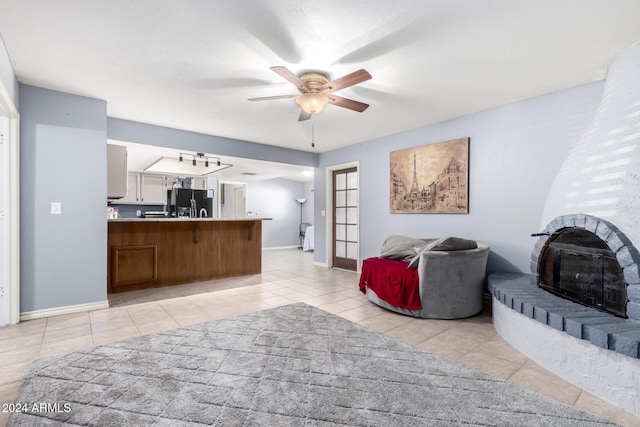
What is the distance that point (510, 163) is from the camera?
11.8 feet

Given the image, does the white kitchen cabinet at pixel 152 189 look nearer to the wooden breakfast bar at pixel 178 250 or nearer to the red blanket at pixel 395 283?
the wooden breakfast bar at pixel 178 250

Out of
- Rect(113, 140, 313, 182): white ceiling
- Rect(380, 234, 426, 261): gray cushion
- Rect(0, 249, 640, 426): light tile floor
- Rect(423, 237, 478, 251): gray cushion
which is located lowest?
Rect(0, 249, 640, 426): light tile floor

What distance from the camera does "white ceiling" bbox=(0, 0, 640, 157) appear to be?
1993 mm

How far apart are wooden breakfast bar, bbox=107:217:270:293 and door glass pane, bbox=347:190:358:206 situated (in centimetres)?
176

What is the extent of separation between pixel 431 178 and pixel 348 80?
7.88 ft

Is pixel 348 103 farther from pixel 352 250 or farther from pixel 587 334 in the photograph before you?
pixel 352 250

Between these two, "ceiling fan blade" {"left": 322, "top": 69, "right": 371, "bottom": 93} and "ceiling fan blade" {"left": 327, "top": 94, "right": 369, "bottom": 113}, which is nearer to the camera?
"ceiling fan blade" {"left": 322, "top": 69, "right": 371, "bottom": 93}

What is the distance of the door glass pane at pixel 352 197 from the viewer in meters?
5.84

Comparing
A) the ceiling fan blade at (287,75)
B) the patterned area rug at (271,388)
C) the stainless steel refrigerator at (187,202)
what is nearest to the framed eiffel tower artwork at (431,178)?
the patterned area rug at (271,388)

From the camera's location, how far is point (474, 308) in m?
3.30

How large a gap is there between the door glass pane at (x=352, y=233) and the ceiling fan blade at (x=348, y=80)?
11.4 feet

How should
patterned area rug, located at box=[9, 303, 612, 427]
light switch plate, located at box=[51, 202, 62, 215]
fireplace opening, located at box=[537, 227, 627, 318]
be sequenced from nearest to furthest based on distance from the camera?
patterned area rug, located at box=[9, 303, 612, 427] → fireplace opening, located at box=[537, 227, 627, 318] → light switch plate, located at box=[51, 202, 62, 215]

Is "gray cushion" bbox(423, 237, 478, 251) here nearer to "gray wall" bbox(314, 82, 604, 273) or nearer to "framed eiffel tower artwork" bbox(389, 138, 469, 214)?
"gray wall" bbox(314, 82, 604, 273)

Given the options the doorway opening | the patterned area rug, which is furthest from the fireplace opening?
the doorway opening
